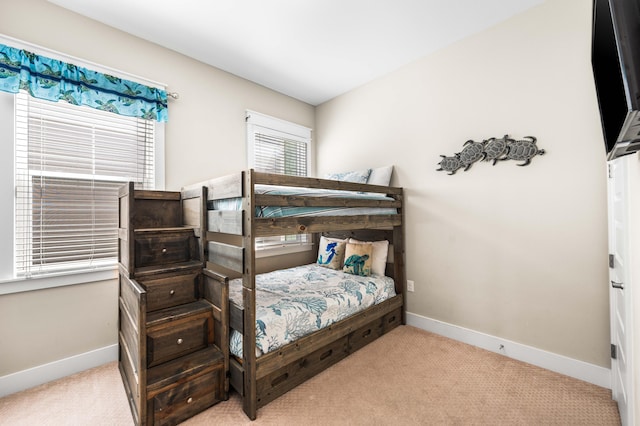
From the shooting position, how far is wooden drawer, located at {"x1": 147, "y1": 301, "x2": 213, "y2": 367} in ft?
5.38

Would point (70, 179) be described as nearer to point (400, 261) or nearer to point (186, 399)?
point (186, 399)

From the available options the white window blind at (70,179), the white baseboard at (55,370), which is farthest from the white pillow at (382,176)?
the white baseboard at (55,370)

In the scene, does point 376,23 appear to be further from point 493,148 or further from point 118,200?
point 118,200

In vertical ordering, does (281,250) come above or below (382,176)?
below

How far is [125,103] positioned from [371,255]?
8.45ft

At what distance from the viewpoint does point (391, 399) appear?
5.90 ft

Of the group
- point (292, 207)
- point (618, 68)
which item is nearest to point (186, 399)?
point (292, 207)

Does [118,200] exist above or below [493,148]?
below

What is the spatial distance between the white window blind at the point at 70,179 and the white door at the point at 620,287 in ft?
10.4

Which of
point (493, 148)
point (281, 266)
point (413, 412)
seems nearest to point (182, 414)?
point (413, 412)

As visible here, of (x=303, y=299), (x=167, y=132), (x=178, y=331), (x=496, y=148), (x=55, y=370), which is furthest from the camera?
(x=167, y=132)

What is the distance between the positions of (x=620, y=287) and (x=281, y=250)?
110 inches

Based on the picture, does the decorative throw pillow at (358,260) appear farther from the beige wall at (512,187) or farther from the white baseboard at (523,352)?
the white baseboard at (523,352)

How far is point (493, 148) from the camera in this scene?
2338mm
